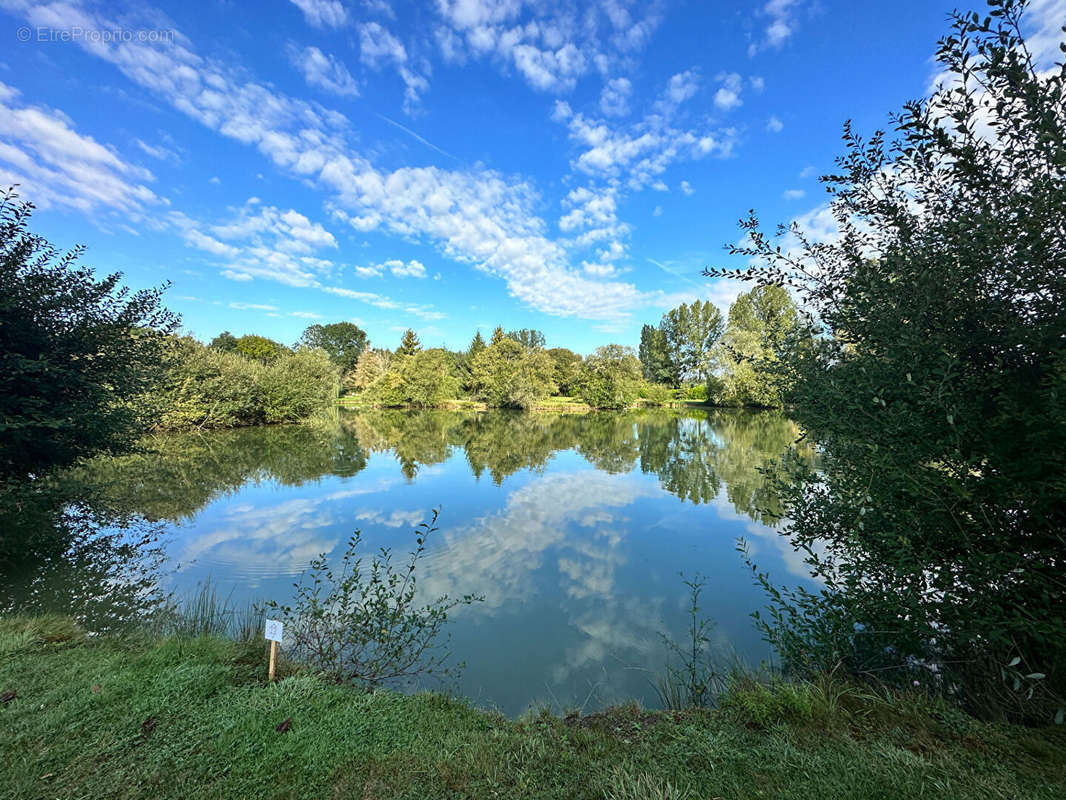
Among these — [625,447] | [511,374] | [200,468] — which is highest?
[511,374]

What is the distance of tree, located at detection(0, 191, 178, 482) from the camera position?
6.43 m

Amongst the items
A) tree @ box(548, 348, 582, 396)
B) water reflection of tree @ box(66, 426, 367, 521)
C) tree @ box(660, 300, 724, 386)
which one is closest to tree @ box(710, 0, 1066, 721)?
water reflection of tree @ box(66, 426, 367, 521)

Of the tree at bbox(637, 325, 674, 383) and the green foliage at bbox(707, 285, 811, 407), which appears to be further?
the tree at bbox(637, 325, 674, 383)

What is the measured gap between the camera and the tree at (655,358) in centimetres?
6444

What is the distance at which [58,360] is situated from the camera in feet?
23.2

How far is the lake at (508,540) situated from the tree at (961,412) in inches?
48.8

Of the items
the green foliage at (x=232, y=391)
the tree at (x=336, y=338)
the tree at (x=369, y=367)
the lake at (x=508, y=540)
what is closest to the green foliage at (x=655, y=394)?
the tree at (x=369, y=367)

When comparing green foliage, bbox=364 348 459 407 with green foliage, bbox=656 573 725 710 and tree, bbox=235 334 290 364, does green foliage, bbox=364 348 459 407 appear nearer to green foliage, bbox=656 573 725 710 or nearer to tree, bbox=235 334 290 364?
tree, bbox=235 334 290 364

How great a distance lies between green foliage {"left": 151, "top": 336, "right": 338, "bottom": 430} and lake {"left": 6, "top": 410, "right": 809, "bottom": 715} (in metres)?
3.67

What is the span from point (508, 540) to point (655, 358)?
60575mm

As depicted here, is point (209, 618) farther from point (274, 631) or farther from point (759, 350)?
point (759, 350)

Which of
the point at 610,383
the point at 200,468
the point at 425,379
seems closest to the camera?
the point at 200,468

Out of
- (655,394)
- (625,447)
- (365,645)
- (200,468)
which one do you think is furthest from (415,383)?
(365,645)

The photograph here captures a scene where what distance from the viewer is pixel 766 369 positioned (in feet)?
15.4
